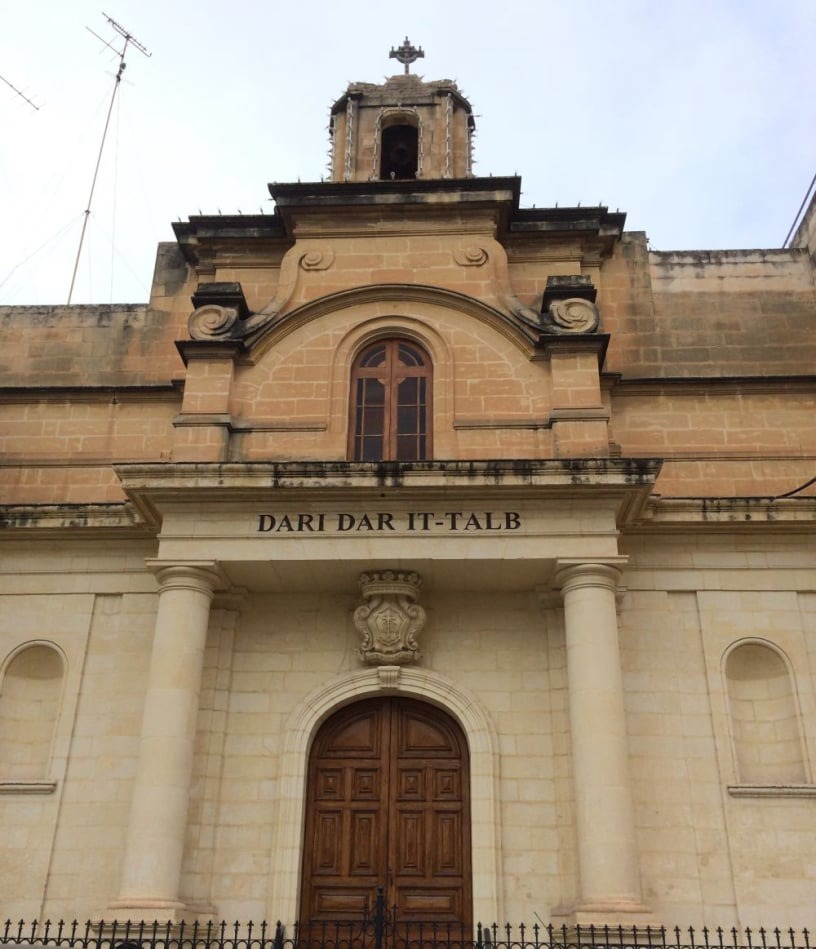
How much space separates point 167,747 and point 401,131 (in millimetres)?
12399

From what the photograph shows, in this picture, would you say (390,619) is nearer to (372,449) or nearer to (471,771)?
(471,771)

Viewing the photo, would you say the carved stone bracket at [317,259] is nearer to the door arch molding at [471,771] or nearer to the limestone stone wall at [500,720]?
the limestone stone wall at [500,720]

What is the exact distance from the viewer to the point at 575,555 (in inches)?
516

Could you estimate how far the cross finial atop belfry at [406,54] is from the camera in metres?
20.6

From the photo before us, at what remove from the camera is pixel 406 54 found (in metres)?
20.7

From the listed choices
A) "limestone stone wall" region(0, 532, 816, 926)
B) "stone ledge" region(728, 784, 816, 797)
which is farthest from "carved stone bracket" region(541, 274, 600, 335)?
"stone ledge" region(728, 784, 816, 797)

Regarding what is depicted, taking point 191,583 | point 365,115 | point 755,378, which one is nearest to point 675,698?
point 755,378

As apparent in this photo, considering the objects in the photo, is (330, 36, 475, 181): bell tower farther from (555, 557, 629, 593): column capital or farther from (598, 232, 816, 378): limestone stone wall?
(555, 557, 629, 593): column capital

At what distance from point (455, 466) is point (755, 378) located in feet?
18.3

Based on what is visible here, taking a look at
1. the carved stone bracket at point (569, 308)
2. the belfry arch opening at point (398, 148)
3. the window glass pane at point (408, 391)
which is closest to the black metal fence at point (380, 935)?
the window glass pane at point (408, 391)

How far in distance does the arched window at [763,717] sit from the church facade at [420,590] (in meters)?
0.05

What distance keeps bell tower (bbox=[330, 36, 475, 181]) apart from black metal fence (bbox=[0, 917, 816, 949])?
1230 cm

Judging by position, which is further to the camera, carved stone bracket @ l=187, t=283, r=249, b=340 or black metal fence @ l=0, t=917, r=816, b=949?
carved stone bracket @ l=187, t=283, r=249, b=340

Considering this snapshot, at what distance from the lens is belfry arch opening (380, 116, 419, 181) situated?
1928 centimetres
